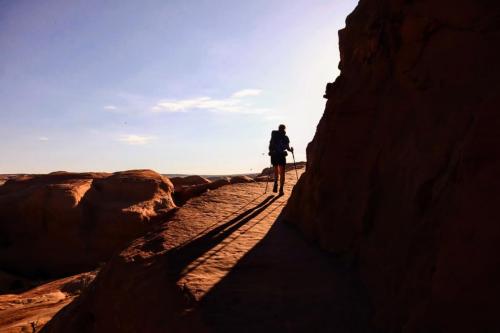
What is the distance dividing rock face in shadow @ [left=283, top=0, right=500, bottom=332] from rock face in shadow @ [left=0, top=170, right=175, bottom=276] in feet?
30.2

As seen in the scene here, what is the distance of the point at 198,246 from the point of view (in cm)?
694

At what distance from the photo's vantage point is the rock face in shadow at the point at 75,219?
15375 mm

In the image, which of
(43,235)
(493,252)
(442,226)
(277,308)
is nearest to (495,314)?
(493,252)

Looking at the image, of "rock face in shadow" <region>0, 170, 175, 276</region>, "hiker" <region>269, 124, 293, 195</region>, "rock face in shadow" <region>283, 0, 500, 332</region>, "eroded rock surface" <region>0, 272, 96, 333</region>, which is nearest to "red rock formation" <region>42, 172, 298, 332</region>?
"rock face in shadow" <region>283, 0, 500, 332</region>

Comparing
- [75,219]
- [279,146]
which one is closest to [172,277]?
[279,146]

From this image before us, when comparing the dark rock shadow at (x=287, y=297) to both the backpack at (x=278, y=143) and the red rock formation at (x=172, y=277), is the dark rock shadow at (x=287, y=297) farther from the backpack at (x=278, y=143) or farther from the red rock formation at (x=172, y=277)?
the backpack at (x=278, y=143)

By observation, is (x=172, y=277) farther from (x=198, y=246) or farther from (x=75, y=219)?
(x=75, y=219)

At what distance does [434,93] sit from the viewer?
4840mm

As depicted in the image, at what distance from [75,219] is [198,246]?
1062 cm

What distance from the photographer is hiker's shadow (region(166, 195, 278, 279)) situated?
609 centimetres

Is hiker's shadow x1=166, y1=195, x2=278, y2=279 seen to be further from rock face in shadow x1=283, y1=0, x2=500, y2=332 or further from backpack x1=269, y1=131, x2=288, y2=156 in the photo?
backpack x1=269, y1=131, x2=288, y2=156

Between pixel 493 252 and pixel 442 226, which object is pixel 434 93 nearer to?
pixel 442 226

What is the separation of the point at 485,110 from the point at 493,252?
1128 mm

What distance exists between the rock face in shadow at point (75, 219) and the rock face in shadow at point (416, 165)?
9.22 meters
